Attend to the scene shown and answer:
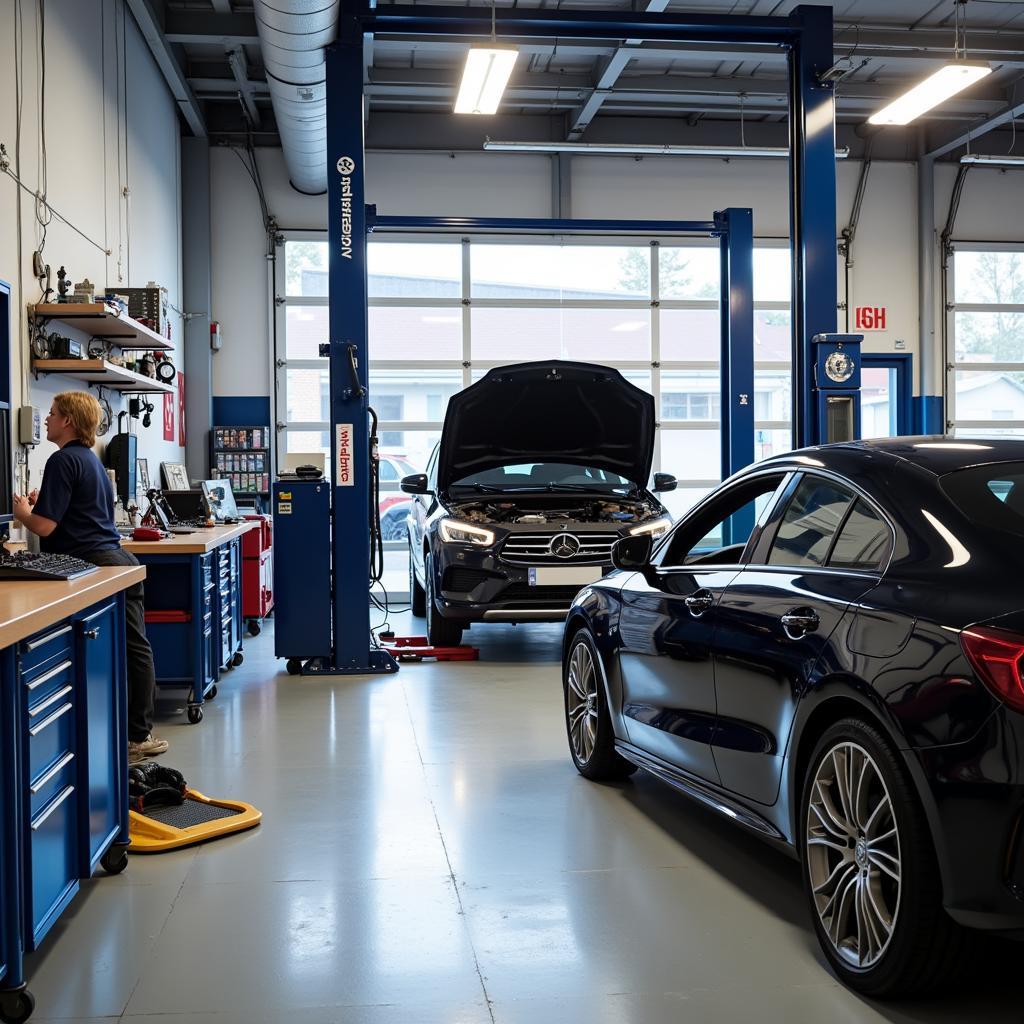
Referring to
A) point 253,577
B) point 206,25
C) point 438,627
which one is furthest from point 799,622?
point 206,25

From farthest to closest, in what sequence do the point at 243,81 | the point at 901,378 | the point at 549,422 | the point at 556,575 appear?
the point at 901,378, the point at 243,81, the point at 549,422, the point at 556,575

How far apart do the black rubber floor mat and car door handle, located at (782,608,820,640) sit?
2221 mm

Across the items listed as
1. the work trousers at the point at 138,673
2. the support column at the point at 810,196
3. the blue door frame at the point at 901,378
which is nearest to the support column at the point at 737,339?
the support column at the point at 810,196

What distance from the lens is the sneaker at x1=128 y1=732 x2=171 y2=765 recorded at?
496 centimetres

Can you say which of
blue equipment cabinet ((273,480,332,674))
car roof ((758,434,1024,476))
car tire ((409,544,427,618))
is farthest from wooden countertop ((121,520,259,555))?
car roof ((758,434,1024,476))

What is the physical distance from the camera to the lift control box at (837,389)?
7.08 metres

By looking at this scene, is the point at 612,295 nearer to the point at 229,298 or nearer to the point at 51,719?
the point at 229,298

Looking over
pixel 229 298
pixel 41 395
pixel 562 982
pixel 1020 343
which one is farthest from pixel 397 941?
pixel 1020 343

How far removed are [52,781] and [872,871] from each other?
2.00m

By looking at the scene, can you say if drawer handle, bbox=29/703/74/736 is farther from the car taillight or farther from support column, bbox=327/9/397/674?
support column, bbox=327/9/397/674

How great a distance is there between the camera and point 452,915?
3.12 metres

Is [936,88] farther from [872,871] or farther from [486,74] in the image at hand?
[872,871]

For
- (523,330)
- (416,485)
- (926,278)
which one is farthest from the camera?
(926,278)

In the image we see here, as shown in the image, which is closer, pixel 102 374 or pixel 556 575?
pixel 102 374
